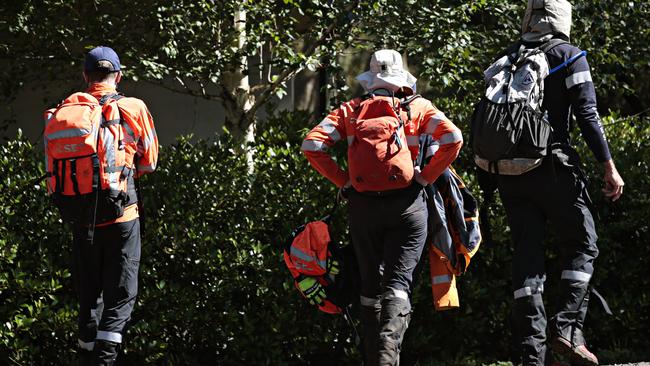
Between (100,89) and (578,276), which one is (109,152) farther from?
(578,276)

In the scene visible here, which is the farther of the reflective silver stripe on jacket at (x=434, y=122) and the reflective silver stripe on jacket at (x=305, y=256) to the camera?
the reflective silver stripe on jacket at (x=305, y=256)

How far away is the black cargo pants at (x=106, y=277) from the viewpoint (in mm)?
5207

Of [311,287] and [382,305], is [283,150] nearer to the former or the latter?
[311,287]

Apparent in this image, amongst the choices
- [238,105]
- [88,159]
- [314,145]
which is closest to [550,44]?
[314,145]

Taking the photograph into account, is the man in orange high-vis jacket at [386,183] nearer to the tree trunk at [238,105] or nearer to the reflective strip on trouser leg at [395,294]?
the reflective strip on trouser leg at [395,294]

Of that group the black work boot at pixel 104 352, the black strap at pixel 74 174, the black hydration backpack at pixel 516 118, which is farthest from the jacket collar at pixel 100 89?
the black hydration backpack at pixel 516 118

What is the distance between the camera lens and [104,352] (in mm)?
5191

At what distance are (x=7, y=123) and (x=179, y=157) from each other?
379cm

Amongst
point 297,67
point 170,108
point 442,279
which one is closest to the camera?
point 442,279

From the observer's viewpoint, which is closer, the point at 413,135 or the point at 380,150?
the point at 380,150

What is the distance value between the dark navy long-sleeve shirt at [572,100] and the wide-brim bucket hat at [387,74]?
76 centimetres

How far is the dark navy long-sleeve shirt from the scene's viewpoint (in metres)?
5.01

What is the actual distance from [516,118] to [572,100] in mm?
326

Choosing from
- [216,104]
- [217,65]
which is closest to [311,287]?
[217,65]
